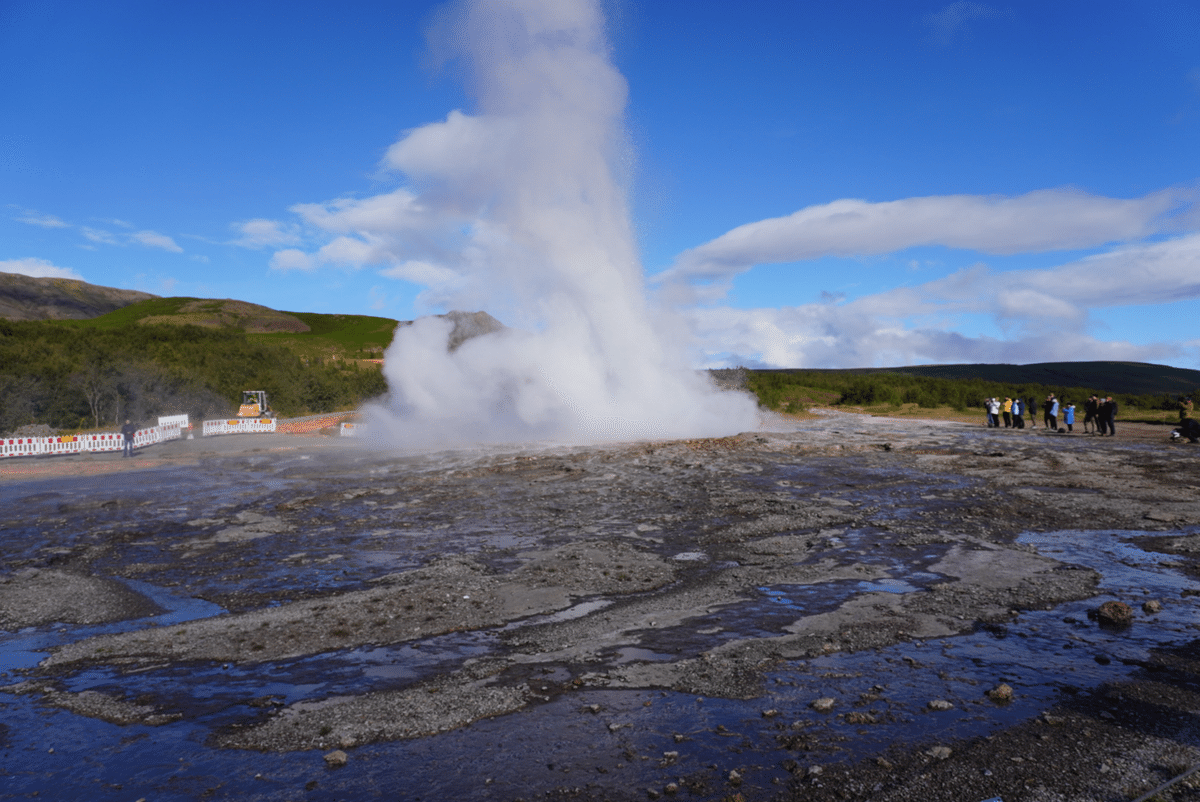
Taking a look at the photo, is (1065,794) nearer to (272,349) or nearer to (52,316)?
(272,349)

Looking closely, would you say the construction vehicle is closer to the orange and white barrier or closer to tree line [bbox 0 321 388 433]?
tree line [bbox 0 321 388 433]

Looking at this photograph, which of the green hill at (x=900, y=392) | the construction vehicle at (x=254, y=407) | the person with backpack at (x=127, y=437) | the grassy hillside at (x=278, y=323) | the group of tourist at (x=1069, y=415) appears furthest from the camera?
the grassy hillside at (x=278, y=323)

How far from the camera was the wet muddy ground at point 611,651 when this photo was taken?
442 centimetres

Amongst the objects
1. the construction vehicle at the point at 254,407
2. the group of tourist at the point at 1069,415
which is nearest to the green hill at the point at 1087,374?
the group of tourist at the point at 1069,415

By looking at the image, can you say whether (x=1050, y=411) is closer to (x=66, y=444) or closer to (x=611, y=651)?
(x=611, y=651)

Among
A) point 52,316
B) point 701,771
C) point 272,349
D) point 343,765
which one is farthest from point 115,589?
point 52,316

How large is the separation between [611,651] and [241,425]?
1549 inches

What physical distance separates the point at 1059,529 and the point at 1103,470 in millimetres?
8333

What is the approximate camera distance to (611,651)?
6.38m

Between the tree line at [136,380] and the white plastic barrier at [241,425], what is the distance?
33.5ft

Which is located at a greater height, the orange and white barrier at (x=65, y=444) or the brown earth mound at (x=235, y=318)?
the brown earth mound at (x=235, y=318)

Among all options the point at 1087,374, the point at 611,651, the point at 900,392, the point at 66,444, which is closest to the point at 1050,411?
the point at 611,651

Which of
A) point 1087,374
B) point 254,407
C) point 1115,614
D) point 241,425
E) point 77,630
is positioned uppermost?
point 1087,374

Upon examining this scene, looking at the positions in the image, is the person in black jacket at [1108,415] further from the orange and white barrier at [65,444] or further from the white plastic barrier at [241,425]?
the white plastic barrier at [241,425]
